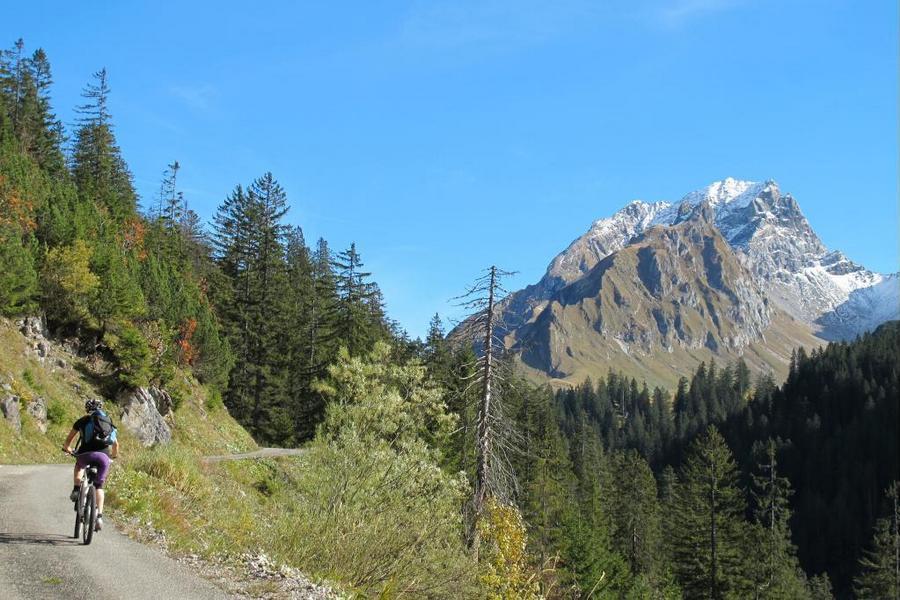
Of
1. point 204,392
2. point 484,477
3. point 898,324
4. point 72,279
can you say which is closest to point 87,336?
point 72,279

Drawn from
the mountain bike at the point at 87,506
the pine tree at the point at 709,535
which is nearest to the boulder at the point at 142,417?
the mountain bike at the point at 87,506

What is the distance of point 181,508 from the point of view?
11641mm

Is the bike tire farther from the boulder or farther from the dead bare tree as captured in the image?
the boulder

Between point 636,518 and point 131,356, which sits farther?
point 636,518

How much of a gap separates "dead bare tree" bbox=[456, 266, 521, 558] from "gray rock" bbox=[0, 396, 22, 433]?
48.9 ft

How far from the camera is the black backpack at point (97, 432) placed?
30.5 feet

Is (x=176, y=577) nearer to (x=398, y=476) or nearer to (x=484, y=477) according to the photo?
(x=398, y=476)

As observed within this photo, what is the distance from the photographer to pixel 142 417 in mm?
29766

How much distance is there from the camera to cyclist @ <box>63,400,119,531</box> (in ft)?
30.2

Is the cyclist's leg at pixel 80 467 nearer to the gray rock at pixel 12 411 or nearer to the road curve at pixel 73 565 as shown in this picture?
the road curve at pixel 73 565

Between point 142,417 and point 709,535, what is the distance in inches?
1627

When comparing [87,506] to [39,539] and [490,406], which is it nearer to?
[39,539]

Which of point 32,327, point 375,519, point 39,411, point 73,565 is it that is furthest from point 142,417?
point 73,565

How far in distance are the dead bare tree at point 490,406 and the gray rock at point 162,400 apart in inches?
720
